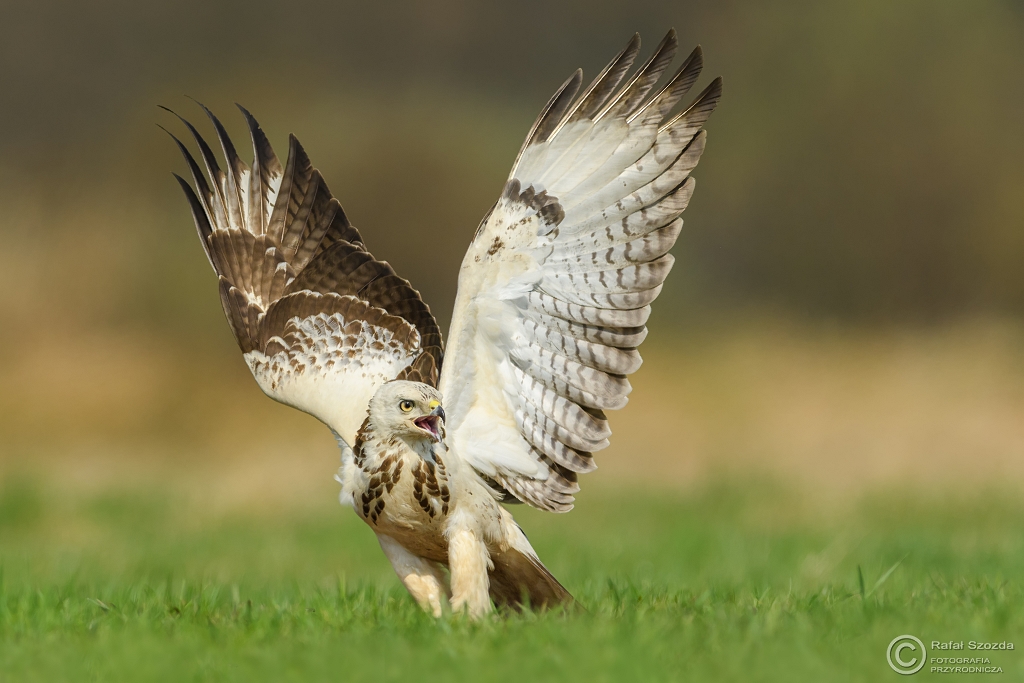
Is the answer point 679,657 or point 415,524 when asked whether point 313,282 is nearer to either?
point 415,524

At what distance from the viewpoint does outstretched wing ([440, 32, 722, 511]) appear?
4375 millimetres

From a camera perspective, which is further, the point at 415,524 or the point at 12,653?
the point at 415,524

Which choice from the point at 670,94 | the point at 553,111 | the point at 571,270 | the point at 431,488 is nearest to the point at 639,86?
the point at 670,94

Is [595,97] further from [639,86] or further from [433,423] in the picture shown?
[433,423]

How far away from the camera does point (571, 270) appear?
4.45 metres

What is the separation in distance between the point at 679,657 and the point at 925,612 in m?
1.06

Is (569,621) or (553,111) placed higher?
(553,111)

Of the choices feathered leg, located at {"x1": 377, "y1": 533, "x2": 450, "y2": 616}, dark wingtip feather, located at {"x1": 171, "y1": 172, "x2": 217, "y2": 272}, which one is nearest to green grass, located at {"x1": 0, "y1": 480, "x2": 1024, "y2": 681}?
feathered leg, located at {"x1": 377, "y1": 533, "x2": 450, "y2": 616}

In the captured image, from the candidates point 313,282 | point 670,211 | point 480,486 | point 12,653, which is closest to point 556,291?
point 670,211

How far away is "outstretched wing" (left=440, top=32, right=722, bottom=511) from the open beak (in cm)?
33

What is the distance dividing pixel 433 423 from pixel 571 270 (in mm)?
837

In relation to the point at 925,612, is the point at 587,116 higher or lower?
higher

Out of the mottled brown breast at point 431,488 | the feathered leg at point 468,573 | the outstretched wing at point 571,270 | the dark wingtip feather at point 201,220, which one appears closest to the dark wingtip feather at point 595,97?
the outstretched wing at point 571,270

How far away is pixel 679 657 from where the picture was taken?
3393 millimetres
